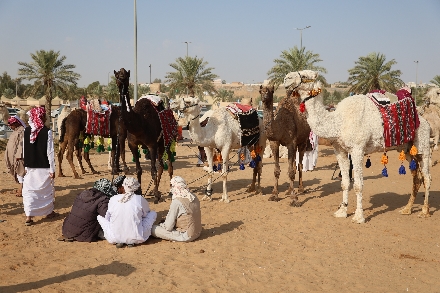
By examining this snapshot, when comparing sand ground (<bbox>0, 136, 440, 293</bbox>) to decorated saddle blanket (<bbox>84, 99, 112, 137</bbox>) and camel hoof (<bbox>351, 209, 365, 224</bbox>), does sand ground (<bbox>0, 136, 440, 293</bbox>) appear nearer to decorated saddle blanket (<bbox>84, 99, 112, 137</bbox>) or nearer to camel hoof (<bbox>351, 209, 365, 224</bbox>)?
camel hoof (<bbox>351, 209, 365, 224</bbox>)

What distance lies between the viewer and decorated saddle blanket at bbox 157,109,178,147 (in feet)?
32.8

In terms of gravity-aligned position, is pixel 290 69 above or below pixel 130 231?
above

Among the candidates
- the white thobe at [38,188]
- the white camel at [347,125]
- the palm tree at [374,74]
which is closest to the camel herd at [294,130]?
the white camel at [347,125]

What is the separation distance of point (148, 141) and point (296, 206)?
3.55 meters

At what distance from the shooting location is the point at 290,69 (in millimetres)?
30484

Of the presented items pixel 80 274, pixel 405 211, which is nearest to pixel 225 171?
Answer: pixel 405 211

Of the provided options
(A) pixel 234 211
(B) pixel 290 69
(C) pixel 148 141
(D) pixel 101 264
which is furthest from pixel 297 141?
(B) pixel 290 69

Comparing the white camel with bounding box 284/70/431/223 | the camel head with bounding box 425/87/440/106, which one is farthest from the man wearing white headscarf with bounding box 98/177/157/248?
the camel head with bounding box 425/87/440/106

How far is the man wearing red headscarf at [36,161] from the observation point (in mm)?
7969

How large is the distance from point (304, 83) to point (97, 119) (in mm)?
6991

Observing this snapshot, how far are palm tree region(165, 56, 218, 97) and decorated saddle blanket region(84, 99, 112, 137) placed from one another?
788 inches

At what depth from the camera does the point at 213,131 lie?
9984mm

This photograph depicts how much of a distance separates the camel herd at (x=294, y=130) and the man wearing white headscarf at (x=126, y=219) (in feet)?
6.53

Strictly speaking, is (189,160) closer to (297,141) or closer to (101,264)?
(297,141)
